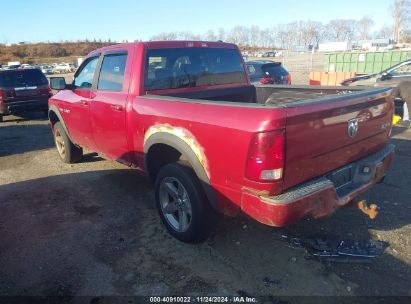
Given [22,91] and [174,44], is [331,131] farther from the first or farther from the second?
[22,91]

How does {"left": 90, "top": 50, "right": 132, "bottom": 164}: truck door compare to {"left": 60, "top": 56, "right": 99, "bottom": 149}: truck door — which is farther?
{"left": 60, "top": 56, "right": 99, "bottom": 149}: truck door

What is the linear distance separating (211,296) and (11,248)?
2.26 metres

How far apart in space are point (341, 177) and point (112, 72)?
116 inches

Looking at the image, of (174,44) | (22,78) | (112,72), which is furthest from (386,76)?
(22,78)

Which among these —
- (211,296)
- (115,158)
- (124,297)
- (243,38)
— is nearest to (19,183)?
(115,158)

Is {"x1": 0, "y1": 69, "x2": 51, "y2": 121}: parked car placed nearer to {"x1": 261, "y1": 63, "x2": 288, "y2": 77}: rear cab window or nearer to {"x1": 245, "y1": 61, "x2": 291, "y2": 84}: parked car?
{"x1": 245, "y1": 61, "x2": 291, "y2": 84}: parked car

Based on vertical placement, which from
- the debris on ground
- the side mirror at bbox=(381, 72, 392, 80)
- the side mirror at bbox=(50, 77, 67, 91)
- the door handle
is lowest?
the debris on ground

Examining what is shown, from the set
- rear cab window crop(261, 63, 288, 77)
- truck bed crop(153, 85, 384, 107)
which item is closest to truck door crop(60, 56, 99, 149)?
truck bed crop(153, 85, 384, 107)

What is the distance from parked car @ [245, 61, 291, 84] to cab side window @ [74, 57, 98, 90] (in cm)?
645

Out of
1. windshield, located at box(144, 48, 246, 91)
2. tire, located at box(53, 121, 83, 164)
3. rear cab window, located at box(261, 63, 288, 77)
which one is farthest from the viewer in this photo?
rear cab window, located at box(261, 63, 288, 77)

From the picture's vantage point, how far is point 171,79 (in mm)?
4070

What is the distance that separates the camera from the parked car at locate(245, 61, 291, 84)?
10820mm

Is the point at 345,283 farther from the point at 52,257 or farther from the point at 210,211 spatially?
the point at 52,257

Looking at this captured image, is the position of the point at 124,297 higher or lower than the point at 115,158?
lower
